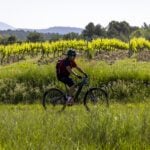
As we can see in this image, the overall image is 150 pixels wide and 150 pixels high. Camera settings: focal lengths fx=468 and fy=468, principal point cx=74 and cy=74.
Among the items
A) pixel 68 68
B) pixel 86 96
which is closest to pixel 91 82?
pixel 86 96

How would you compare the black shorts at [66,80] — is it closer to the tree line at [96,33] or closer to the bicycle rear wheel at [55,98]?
the bicycle rear wheel at [55,98]

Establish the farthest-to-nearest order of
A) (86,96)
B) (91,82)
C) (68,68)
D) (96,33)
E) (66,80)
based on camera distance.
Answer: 1. (96,33)
2. (91,82)
3. (86,96)
4. (66,80)
5. (68,68)

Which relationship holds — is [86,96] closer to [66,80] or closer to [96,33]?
[66,80]

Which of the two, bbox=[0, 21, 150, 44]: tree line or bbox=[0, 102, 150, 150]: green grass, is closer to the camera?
bbox=[0, 102, 150, 150]: green grass

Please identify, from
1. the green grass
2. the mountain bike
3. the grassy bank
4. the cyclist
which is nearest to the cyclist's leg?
the cyclist

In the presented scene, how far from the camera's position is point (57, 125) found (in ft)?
22.7

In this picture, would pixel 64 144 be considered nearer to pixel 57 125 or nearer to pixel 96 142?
pixel 96 142

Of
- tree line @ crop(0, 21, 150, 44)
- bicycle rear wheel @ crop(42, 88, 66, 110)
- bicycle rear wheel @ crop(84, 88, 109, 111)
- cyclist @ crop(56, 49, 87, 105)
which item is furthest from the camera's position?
tree line @ crop(0, 21, 150, 44)

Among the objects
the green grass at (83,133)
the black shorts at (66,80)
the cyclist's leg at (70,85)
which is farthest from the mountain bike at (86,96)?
the green grass at (83,133)

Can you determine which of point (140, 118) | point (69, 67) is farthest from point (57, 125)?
point (69, 67)

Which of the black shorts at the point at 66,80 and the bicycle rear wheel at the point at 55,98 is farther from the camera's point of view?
the bicycle rear wheel at the point at 55,98

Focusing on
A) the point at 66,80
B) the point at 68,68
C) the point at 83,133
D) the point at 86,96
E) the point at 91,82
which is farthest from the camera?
the point at 91,82

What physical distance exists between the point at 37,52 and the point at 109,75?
1028 inches

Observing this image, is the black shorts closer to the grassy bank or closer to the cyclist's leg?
the cyclist's leg
